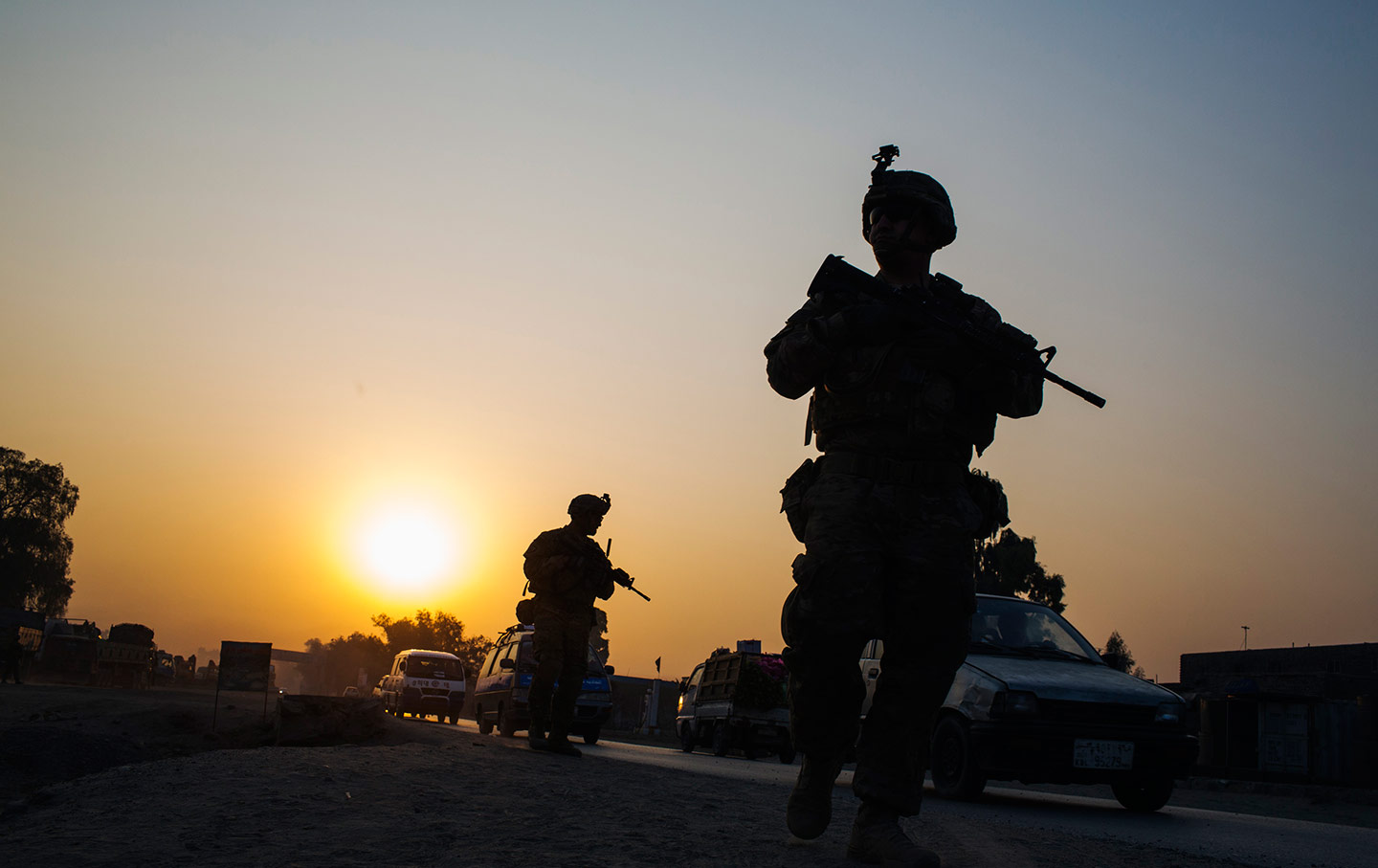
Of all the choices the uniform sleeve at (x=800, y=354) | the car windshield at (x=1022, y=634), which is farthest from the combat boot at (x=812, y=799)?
the car windshield at (x=1022, y=634)

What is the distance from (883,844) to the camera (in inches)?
119

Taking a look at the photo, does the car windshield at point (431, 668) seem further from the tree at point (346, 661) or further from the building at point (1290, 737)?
the tree at point (346, 661)

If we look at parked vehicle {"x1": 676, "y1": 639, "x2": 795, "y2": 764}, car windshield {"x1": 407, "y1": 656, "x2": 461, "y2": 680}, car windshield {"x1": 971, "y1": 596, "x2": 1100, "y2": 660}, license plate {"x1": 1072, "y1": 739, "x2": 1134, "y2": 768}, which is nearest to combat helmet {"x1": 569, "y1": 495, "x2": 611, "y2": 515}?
car windshield {"x1": 971, "y1": 596, "x2": 1100, "y2": 660}

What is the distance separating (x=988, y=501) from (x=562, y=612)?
6.40 metres

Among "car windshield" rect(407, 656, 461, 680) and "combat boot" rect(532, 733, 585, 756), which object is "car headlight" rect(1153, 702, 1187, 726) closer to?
"combat boot" rect(532, 733, 585, 756)

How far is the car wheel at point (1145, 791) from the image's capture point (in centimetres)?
784

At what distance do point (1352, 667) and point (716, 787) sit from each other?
4904 centimetres

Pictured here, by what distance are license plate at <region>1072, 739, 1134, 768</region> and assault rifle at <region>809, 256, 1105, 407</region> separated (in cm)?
485

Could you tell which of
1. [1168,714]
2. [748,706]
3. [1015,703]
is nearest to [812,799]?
[1015,703]

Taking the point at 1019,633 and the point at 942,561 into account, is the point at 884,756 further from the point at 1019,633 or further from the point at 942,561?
the point at 1019,633

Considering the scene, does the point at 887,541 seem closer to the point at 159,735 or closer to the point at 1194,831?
the point at 1194,831

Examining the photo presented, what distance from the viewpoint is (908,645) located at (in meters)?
3.41

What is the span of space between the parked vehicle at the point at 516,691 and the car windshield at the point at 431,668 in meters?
8.02

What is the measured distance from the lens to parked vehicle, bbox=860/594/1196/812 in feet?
25.0
